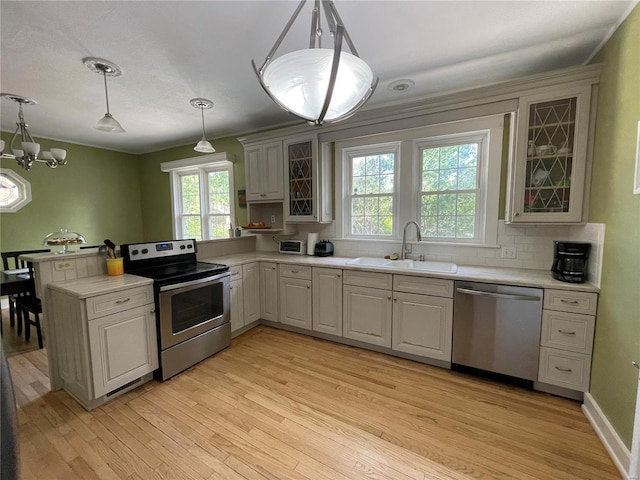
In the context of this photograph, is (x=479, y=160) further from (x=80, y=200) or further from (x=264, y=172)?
(x=80, y=200)

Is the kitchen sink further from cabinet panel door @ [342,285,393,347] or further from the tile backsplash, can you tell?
cabinet panel door @ [342,285,393,347]

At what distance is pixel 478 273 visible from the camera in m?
2.43

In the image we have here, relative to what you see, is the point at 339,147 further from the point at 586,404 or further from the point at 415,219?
the point at 586,404

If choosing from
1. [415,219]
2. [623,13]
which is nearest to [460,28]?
[623,13]

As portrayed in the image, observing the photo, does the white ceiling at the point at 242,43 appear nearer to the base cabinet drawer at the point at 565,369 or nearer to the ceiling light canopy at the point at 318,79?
the ceiling light canopy at the point at 318,79

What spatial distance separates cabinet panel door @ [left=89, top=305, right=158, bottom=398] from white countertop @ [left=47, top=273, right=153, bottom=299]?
195 millimetres

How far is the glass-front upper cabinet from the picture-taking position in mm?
2123

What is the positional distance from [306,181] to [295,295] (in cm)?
135

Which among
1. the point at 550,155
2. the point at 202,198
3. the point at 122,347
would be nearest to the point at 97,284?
the point at 122,347

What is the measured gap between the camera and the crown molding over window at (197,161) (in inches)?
167

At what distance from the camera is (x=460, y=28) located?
1.86 m

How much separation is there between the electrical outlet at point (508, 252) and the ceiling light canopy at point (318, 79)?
7.30 ft

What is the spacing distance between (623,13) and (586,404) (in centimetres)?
252

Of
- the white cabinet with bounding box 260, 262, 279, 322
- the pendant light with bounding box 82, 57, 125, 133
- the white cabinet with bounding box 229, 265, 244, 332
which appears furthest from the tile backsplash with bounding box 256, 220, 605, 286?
the pendant light with bounding box 82, 57, 125, 133
